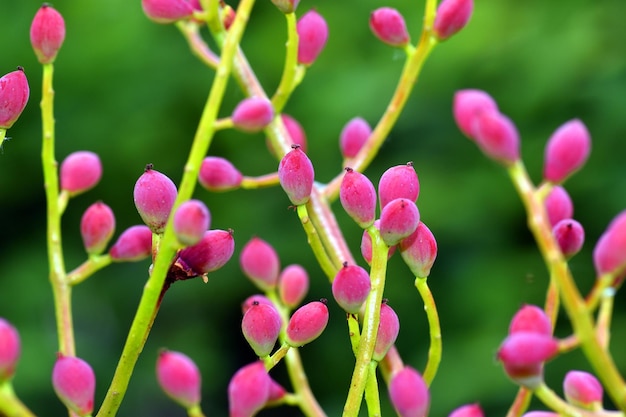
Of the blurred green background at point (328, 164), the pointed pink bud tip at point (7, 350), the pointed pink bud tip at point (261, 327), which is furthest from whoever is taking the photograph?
the blurred green background at point (328, 164)

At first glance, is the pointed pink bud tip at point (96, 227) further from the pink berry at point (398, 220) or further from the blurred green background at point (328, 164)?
the blurred green background at point (328, 164)

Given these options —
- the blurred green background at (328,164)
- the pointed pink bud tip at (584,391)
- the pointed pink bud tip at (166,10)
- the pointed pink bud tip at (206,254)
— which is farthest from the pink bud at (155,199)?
the blurred green background at (328,164)

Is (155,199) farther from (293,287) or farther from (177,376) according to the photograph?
(293,287)

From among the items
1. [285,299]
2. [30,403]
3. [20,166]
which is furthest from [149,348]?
[285,299]

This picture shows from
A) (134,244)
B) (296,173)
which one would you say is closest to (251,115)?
(296,173)

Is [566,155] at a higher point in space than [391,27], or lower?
lower

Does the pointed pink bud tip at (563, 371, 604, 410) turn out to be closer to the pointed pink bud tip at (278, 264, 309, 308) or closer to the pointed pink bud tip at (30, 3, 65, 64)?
the pointed pink bud tip at (278, 264, 309, 308)

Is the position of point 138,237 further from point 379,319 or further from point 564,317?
point 564,317
